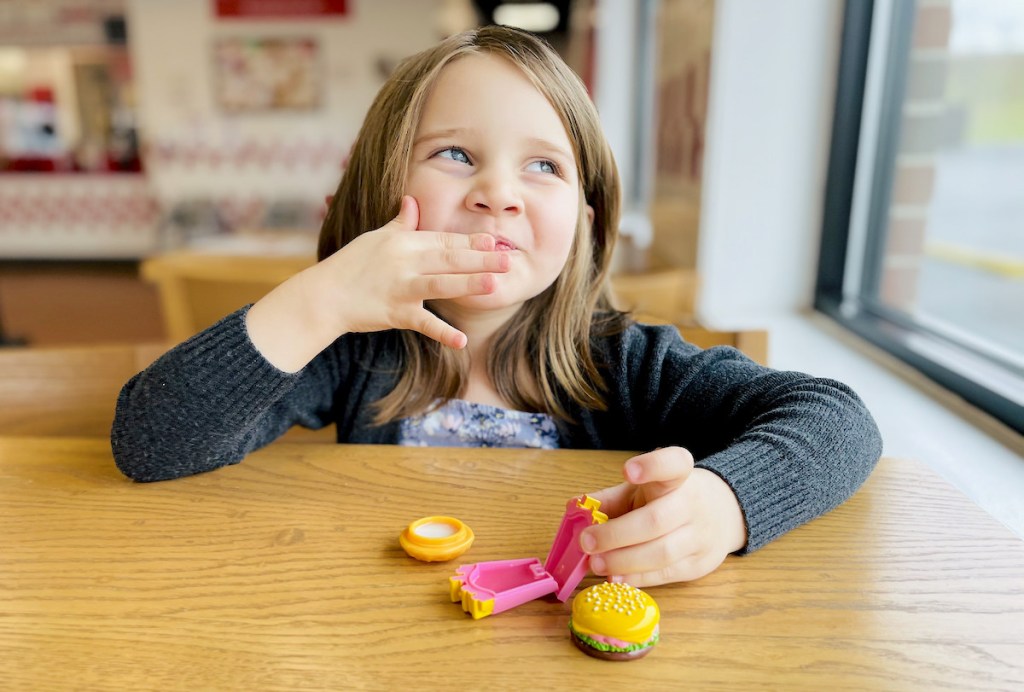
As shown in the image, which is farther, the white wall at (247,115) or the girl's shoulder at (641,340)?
the white wall at (247,115)

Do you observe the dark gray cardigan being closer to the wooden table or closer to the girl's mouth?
the wooden table

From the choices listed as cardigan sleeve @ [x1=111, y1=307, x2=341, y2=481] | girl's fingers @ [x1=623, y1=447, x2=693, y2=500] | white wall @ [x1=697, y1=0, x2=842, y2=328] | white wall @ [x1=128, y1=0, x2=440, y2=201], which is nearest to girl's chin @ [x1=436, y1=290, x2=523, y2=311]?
cardigan sleeve @ [x1=111, y1=307, x2=341, y2=481]

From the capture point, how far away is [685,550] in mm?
551

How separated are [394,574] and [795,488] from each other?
13.6 inches

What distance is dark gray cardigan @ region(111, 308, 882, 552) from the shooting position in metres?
0.66

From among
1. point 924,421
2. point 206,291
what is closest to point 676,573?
point 924,421

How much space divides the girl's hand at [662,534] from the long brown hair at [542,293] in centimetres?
42

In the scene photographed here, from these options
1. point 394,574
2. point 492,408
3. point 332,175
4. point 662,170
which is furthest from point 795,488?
point 332,175

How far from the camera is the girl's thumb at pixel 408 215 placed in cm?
80

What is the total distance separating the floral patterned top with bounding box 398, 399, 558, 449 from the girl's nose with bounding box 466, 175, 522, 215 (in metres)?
0.30

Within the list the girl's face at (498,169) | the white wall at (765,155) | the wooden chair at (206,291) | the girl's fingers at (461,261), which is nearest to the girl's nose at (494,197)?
the girl's face at (498,169)

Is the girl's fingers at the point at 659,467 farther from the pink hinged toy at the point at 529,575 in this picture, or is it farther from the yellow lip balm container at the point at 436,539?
the yellow lip balm container at the point at 436,539

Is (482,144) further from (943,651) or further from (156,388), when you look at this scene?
(943,651)

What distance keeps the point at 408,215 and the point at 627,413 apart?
0.38 meters
